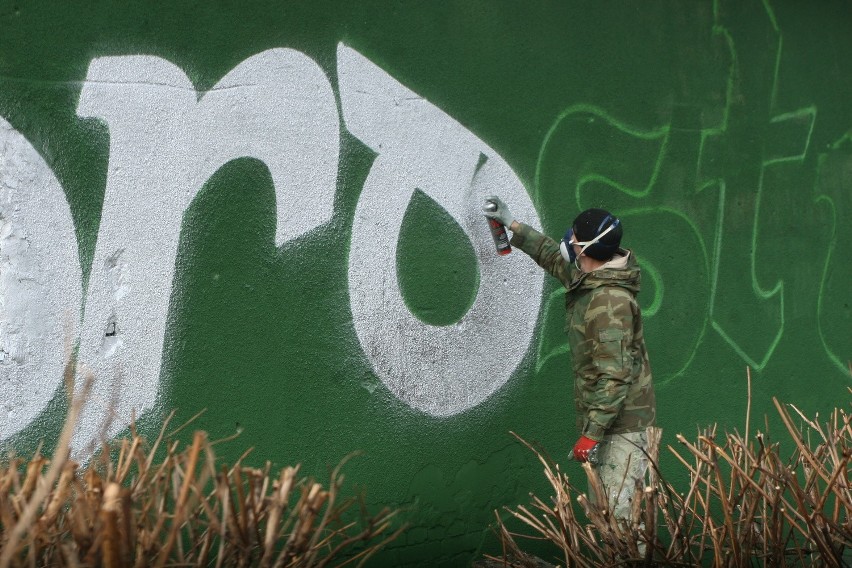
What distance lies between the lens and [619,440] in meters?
3.50

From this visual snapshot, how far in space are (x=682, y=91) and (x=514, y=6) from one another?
3.50 ft

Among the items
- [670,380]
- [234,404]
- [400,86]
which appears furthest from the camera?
[670,380]

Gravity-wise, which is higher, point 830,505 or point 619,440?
point 619,440

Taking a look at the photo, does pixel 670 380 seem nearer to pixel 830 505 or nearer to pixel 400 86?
pixel 830 505

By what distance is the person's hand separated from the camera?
3.82 metres

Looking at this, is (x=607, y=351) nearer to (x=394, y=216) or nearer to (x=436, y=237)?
(x=436, y=237)

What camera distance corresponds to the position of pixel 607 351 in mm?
3338

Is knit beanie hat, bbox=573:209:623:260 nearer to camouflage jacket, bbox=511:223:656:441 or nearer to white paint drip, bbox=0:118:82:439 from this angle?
camouflage jacket, bbox=511:223:656:441

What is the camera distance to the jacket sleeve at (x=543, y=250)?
367 cm

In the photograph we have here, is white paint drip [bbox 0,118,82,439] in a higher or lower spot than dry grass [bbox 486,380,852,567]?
higher

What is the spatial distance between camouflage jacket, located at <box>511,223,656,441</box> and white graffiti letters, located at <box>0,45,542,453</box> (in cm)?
55

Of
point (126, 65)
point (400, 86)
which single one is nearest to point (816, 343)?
point (400, 86)

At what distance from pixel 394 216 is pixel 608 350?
1.05m

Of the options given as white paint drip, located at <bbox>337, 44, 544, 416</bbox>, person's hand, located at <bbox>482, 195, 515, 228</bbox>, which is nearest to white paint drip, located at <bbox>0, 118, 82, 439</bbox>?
white paint drip, located at <bbox>337, 44, 544, 416</bbox>
